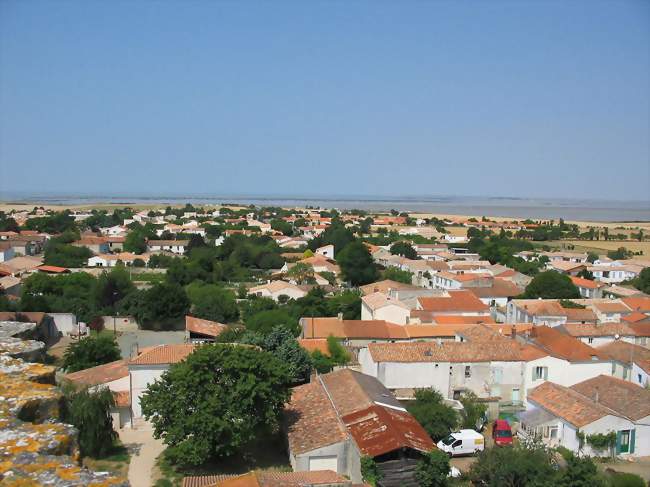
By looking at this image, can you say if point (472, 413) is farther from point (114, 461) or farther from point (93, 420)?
point (93, 420)

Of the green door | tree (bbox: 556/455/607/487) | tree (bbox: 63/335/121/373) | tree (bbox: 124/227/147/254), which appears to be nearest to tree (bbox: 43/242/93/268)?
tree (bbox: 124/227/147/254)

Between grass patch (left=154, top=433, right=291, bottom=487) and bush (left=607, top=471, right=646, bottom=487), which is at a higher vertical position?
bush (left=607, top=471, right=646, bottom=487)

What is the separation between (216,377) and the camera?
51.6ft

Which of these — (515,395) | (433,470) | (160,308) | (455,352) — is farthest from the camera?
(160,308)

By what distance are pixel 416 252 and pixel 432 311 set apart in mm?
32676

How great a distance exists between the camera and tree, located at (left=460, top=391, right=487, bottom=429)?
63.1 ft

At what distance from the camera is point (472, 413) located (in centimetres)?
1938

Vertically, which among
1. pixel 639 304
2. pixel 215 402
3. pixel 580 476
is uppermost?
pixel 215 402

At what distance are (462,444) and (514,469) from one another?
3.31 metres

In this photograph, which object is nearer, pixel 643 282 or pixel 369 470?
pixel 369 470

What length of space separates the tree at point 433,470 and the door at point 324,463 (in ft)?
6.92

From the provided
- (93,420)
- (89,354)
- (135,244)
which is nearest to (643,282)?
(89,354)

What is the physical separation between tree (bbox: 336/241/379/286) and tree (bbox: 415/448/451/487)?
116 ft

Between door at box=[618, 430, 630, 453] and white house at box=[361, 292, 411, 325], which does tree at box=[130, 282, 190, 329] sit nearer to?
white house at box=[361, 292, 411, 325]
